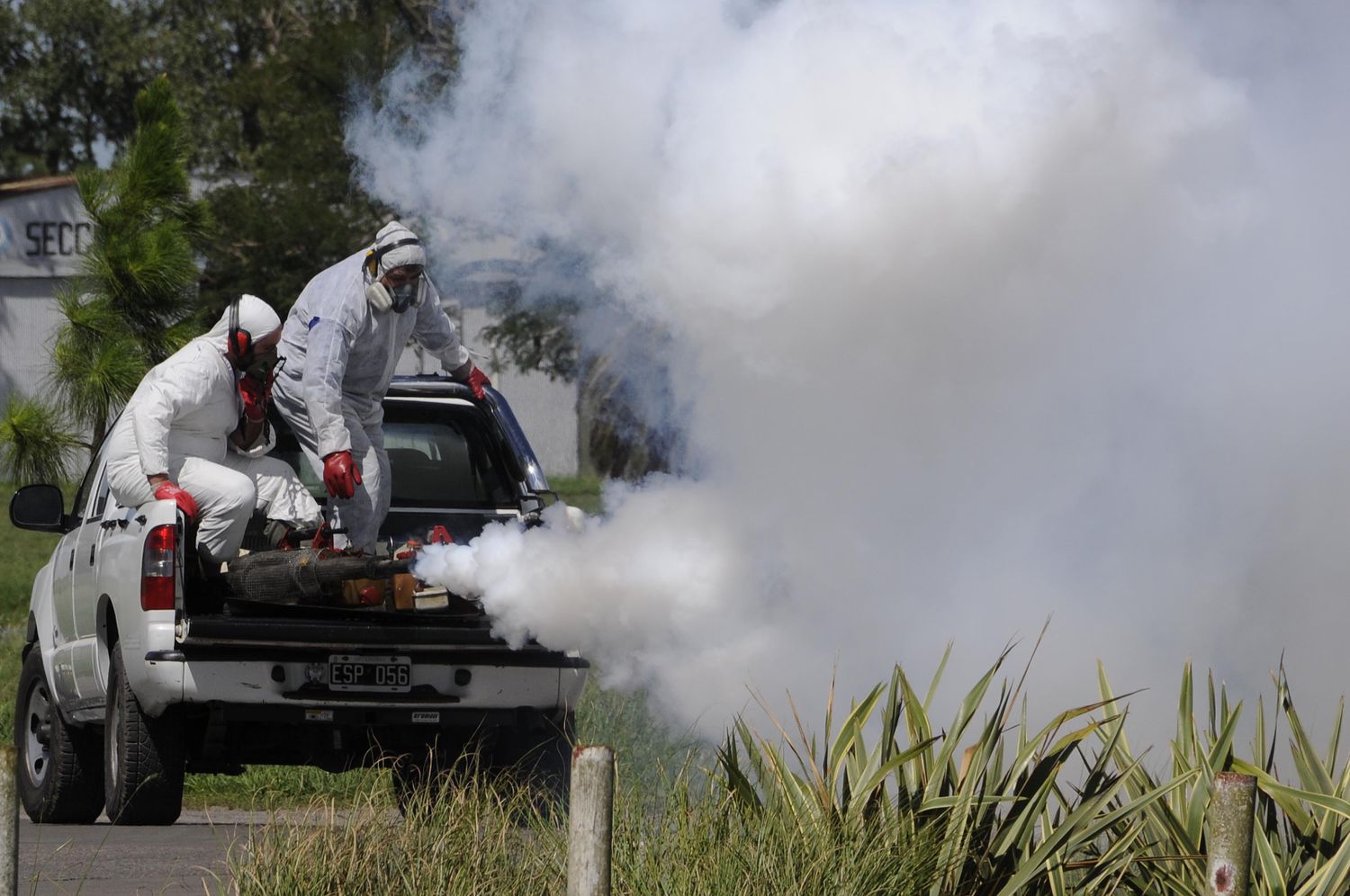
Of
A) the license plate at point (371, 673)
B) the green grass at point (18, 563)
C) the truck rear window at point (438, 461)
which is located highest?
the green grass at point (18, 563)

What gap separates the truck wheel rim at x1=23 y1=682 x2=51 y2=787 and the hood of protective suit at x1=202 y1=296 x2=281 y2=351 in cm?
191

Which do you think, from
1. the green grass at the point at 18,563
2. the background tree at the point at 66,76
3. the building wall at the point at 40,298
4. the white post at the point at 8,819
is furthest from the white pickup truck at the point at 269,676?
the background tree at the point at 66,76

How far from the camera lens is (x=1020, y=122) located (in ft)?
27.8

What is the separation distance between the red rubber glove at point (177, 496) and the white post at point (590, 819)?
3.25 metres

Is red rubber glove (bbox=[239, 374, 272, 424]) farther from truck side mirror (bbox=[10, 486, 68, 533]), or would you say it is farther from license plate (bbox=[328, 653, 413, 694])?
license plate (bbox=[328, 653, 413, 694])

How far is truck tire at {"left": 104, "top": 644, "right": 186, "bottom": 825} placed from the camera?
7.38 metres

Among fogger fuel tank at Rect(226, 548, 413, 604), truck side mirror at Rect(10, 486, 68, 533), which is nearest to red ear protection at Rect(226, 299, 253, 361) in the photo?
fogger fuel tank at Rect(226, 548, 413, 604)

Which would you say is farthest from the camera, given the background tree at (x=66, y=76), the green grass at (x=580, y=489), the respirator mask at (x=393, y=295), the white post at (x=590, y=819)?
the background tree at (x=66, y=76)

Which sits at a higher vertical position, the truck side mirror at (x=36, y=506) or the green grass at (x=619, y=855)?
the truck side mirror at (x=36, y=506)

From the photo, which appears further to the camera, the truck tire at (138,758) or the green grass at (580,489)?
the green grass at (580,489)

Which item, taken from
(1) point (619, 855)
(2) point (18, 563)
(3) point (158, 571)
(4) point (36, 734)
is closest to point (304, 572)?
(3) point (158, 571)

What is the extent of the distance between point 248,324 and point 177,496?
94 cm

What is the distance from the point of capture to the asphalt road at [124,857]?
21.5ft

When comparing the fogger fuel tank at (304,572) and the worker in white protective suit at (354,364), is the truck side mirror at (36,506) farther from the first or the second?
the fogger fuel tank at (304,572)
